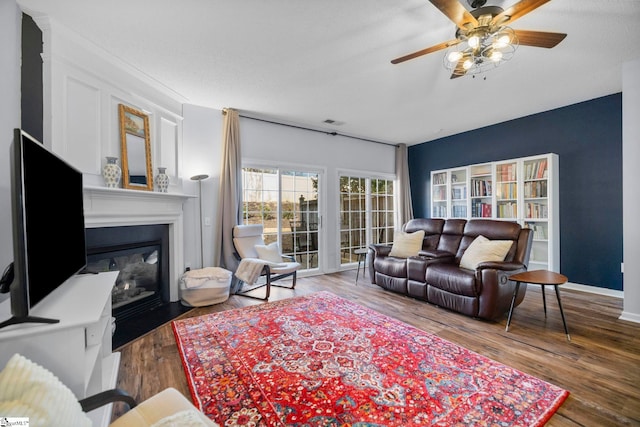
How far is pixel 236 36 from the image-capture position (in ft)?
7.56

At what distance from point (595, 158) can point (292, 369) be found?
4662mm

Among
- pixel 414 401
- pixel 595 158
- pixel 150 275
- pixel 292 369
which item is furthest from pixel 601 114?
pixel 150 275

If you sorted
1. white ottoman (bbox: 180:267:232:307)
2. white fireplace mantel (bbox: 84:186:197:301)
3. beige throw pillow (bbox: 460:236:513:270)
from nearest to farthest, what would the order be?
white fireplace mantel (bbox: 84:186:197:301), beige throw pillow (bbox: 460:236:513:270), white ottoman (bbox: 180:267:232:307)

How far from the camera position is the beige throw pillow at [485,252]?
2.99 metres

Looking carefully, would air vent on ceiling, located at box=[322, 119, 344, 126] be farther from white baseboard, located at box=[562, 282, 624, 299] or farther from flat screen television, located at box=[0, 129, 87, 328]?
white baseboard, located at box=[562, 282, 624, 299]

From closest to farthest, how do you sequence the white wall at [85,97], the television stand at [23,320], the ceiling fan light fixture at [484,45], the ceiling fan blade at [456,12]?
the television stand at [23,320]
the ceiling fan blade at [456,12]
the ceiling fan light fixture at [484,45]
the white wall at [85,97]

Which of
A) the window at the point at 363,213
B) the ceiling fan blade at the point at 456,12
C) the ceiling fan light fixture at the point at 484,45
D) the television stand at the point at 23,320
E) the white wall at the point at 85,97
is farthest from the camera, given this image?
the window at the point at 363,213

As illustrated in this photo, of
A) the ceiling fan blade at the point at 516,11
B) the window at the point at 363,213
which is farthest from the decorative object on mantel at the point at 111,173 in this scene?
the window at the point at 363,213

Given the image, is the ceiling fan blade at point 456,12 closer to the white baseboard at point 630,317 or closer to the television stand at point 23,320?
the television stand at point 23,320

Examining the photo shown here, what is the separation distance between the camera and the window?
533 cm

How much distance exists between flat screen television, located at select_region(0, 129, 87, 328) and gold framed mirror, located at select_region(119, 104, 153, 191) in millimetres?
1079

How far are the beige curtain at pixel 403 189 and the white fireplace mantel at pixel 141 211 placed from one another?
4151 millimetres

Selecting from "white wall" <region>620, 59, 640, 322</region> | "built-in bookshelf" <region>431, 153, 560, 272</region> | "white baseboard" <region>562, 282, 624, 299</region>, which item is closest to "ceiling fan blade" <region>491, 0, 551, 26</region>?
"white wall" <region>620, 59, 640, 322</region>

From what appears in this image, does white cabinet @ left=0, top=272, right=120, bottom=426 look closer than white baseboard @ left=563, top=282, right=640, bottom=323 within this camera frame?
Yes
